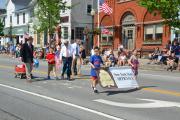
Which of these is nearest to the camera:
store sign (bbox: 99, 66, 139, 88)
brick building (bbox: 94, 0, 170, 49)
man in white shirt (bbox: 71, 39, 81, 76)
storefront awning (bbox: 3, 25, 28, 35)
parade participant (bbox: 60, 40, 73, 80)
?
store sign (bbox: 99, 66, 139, 88)

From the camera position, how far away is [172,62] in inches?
1102

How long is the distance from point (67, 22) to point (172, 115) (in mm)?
45824

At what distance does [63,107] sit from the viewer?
12023 millimetres

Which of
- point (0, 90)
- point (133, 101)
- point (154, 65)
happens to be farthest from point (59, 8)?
point (133, 101)

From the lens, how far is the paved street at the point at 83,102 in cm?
1074

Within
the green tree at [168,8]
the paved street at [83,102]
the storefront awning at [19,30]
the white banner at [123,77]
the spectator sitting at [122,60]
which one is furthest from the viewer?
the storefront awning at [19,30]

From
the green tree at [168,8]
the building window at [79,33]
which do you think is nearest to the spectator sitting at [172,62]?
the green tree at [168,8]

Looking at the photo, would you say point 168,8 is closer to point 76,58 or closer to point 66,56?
point 76,58

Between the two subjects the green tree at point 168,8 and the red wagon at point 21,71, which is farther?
the green tree at point 168,8

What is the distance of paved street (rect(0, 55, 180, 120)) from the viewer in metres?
10.7

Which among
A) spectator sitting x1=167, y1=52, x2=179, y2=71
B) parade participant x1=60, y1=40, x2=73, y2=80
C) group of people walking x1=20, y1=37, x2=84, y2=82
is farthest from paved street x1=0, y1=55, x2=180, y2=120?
spectator sitting x1=167, y1=52, x2=179, y2=71

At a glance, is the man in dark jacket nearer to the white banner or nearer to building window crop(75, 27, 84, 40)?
the white banner

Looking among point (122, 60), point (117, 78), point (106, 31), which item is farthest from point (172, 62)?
point (106, 31)

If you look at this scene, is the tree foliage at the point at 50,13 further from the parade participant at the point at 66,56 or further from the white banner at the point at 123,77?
the white banner at the point at 123,77
